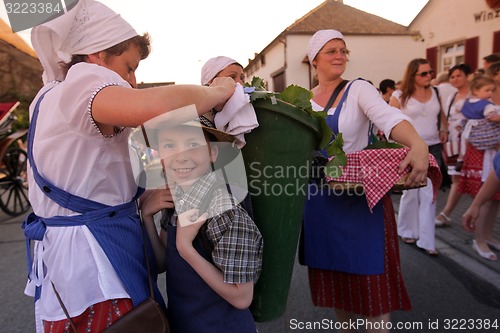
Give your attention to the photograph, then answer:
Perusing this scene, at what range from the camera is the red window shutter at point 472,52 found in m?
10.2

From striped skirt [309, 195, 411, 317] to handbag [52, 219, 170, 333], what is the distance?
3.92 ft

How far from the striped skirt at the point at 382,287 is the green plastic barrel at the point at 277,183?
2.54 feet

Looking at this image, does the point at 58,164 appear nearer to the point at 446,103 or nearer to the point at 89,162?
the point at 89,162

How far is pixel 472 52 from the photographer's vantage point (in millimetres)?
10352

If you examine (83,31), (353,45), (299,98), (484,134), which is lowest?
(484,134)

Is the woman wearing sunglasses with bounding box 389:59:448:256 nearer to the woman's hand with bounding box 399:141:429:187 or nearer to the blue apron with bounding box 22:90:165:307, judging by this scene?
the woman's hand with bounding box 399:141:429:187

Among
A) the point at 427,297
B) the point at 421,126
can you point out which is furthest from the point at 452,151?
the point at 427,297

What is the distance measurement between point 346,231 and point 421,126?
248 centimetres

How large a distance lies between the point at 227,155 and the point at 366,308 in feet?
4.18

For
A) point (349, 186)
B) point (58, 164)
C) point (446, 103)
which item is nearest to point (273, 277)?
point (349, 186)

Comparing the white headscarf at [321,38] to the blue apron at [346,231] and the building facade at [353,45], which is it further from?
the building facade at [353,45]

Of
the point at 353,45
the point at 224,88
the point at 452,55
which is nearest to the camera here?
the point at 224,88

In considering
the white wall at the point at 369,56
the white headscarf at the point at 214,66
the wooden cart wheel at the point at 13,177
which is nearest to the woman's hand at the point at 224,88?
the white headscarf at the point at 214,66

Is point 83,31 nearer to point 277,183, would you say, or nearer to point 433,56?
point 277,183
